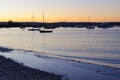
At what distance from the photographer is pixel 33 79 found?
59.4ft

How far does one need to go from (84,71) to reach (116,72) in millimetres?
2455

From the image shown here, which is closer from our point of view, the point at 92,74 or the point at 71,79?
the point at 71,79

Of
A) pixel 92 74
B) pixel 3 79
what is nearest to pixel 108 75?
pixel 92 74

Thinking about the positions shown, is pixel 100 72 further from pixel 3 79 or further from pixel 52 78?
pixel 3 79

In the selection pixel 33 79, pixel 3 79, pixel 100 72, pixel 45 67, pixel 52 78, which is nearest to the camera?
pixel 3 79

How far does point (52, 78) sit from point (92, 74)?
13.6 ft

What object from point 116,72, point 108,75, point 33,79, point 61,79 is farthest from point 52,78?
point 116,72

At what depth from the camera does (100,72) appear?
23672mm

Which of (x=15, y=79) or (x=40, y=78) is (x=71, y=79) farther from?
(x=15, y=79)

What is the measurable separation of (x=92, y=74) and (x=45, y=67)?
528 centimetres

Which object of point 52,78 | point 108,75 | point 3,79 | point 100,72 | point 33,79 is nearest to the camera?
point 3,79

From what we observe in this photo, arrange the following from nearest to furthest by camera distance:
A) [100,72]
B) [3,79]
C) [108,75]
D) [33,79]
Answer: [3,79]
[33,79]
[108,75]
[100,72]

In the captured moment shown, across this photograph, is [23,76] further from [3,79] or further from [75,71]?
[75,71]

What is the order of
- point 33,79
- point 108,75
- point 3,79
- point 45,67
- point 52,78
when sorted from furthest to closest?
point 45,67
point 108,75
point 52,78
point 33,79
point 3,79
